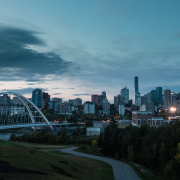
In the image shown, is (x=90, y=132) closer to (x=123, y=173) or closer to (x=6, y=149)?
(x=123, y=173)

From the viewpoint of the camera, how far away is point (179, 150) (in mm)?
33969

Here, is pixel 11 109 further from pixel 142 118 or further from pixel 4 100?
pixel 142 118

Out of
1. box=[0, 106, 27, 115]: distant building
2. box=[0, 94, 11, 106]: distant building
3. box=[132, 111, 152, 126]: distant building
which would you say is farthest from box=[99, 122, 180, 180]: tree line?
box=[0, 106, 27, 115]: distant building

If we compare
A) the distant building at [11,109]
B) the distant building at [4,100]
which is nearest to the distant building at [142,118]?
the distant building at [11,109]

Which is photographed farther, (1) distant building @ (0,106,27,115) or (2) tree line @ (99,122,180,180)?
(1) distant building @ (0,106,27,115)

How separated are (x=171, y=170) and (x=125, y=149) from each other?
14819 millimetres

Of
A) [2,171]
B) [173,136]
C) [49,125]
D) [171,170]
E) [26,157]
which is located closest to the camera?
[2,171]

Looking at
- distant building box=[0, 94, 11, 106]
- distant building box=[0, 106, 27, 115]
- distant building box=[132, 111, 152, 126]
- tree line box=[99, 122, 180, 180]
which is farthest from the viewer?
distant building box=[132, 111, 152, 126]

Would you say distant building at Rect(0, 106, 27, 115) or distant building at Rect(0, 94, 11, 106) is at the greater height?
distant building at Rect(0, 94, 11, 106)

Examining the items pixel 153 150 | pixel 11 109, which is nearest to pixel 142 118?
pixel 153 150

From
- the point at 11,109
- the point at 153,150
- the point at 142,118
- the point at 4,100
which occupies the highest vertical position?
the point at 4,100

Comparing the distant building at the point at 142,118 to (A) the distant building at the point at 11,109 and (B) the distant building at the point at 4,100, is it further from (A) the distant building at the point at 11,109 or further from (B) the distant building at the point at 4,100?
(B) the distant building at the point at 4,100

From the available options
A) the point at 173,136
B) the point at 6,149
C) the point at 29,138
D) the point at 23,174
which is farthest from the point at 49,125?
the point at 23,174

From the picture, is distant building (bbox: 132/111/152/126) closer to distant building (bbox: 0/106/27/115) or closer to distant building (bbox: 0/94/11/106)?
distant building (bbox: 0/106/27/115)
